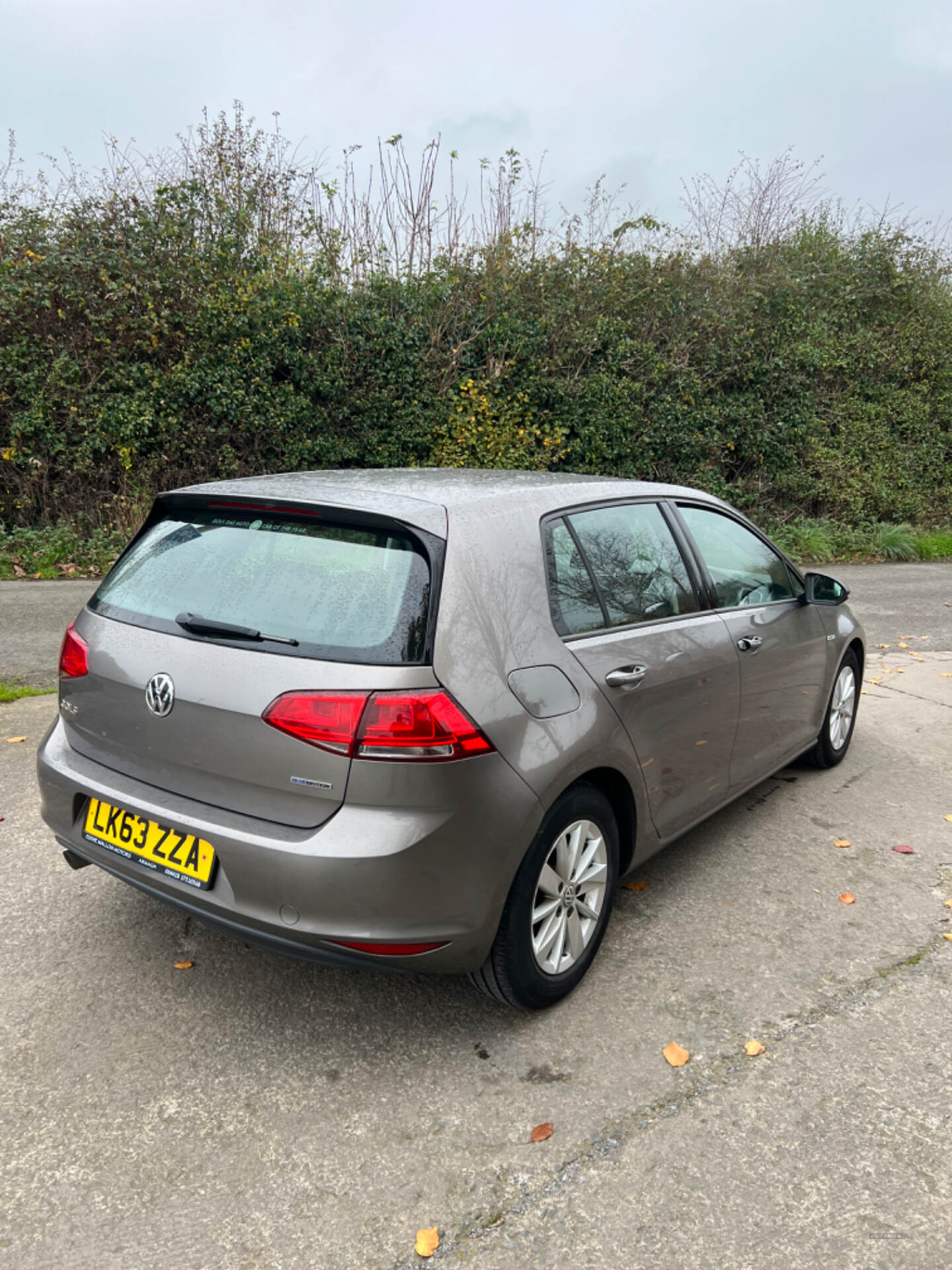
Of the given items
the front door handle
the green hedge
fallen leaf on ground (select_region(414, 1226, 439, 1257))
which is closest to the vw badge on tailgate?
the front door handle

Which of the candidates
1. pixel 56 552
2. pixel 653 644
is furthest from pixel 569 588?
pixel 56 552

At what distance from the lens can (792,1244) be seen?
2.05 meters

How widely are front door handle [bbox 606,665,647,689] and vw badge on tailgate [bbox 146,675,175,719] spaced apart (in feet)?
4.23

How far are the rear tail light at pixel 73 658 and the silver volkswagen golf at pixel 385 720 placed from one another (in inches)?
0.4

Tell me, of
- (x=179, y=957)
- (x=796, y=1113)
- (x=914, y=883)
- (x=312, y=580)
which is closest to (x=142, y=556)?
(x=312, y=580)

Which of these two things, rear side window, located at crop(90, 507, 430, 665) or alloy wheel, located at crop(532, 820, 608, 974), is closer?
rear side window, located at crop(90, 507, 430, 665)

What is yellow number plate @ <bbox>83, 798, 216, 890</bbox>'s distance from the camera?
250 centimetres

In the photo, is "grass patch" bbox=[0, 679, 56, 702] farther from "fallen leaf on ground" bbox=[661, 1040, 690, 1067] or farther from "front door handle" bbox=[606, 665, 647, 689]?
"fallen leaf on ground" bbox=[661, 1040, 690, 1067]

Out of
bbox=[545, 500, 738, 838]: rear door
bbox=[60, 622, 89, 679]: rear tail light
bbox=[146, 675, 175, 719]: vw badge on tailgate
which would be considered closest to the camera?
bbox=[146, 675, 175, 719]: vw badge on tailgate

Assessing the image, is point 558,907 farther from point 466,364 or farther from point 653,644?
point 466,364

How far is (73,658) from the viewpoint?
9.57 feet

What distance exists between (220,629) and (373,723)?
21.5 inches

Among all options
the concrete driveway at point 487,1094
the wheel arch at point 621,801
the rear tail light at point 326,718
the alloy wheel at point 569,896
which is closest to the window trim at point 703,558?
the wheel arch at point 621,801

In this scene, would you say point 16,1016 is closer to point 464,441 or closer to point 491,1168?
point 491,1168
